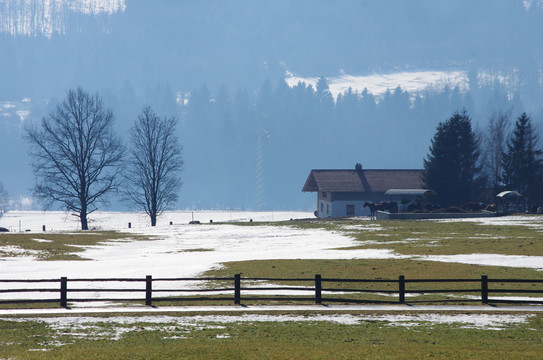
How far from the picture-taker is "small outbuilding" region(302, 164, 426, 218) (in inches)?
4112

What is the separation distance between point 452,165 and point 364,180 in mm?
15124

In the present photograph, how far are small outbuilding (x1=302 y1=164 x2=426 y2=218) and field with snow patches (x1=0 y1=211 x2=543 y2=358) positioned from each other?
22.8m

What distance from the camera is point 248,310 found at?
26656mm

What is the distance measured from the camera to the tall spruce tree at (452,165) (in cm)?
9675

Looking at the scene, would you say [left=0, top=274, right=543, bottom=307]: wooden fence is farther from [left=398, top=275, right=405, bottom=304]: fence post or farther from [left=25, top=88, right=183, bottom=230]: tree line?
[left=25, top=88, right=183, bottom=230]: tree line

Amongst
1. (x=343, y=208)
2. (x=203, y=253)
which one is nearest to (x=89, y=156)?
(x=203, y=253)

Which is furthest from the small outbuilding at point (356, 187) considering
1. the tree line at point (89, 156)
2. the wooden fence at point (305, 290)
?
the wooden fence at point (305, 290)

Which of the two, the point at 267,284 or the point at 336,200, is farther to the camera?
the point at 336,200

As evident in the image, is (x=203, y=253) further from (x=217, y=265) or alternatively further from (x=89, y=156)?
(x=89, y=156)

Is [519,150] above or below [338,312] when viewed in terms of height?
above

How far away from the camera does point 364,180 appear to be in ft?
353

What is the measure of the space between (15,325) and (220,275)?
1561 cm

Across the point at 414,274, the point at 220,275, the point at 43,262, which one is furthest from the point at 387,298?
the point at 43,262

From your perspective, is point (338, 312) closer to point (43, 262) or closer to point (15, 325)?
point (15, 325)
